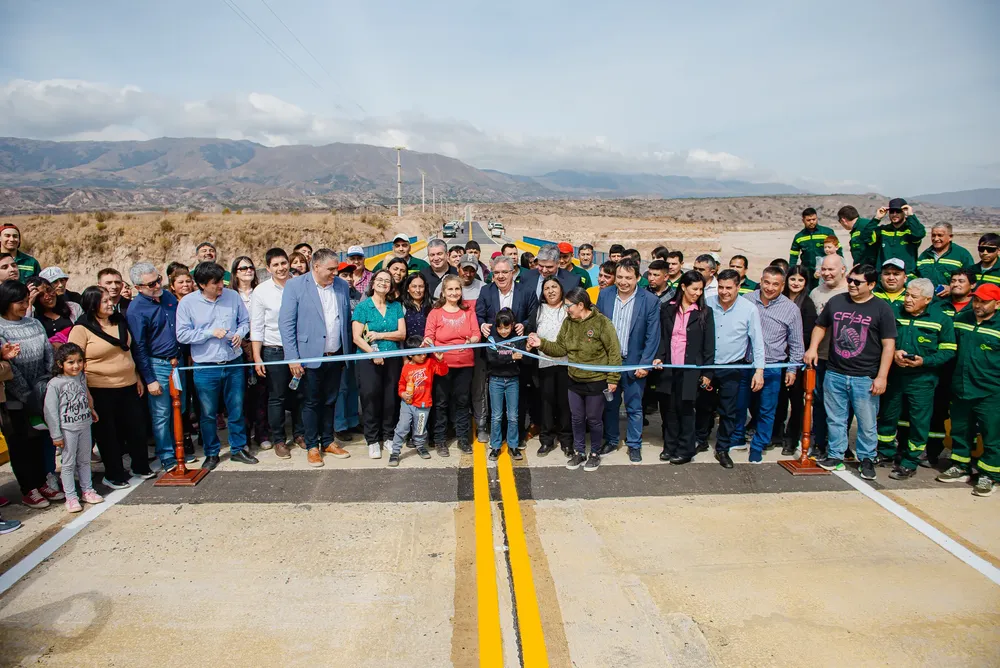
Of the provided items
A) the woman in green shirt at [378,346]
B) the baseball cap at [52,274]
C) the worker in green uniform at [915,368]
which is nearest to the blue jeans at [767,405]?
the worker in green uniform at [915,368]

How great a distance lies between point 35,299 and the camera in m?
5.32

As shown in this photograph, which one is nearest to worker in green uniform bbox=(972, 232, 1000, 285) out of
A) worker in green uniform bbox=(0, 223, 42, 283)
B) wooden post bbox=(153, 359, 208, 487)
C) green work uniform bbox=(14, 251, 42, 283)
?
wooden post bbox=(153, 359, 208, 487)

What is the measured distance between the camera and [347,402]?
6.62m

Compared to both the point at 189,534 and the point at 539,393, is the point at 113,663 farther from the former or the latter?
the point at 539,393

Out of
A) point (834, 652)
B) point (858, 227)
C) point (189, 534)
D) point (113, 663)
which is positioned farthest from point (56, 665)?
point (858, 227)

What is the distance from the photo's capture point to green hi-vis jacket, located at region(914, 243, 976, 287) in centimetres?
700

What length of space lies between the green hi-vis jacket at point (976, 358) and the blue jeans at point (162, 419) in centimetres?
761

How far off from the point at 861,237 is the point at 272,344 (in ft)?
25.9

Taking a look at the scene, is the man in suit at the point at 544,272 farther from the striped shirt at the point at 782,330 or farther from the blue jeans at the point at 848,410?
the blue jeans at the point at 848,410

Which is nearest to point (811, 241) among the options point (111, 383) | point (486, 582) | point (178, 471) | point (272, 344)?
point (486, 582)

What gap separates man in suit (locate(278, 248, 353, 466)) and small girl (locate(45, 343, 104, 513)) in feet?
5.58

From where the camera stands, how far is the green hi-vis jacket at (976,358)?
5281 mm

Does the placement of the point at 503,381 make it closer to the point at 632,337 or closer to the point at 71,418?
the point at 632,337

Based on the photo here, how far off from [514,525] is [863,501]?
10.2ft
